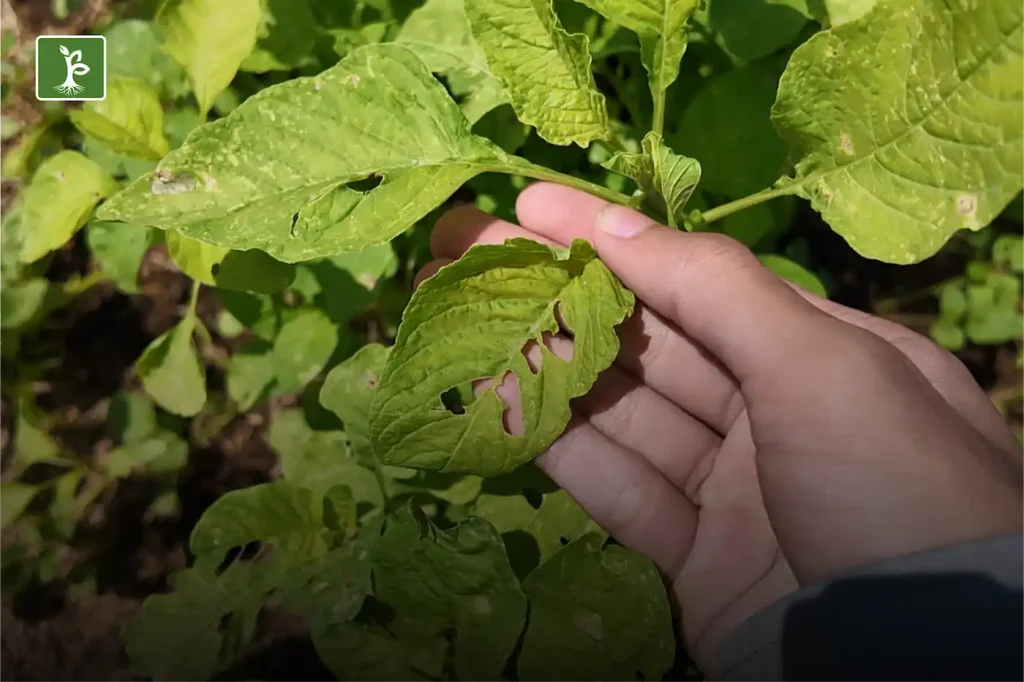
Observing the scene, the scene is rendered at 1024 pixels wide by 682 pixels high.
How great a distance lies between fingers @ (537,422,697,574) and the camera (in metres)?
1.07

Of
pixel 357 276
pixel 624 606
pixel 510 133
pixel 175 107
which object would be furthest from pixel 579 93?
pixel 175 107

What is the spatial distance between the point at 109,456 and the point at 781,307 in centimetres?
107

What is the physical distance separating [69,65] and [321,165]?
0.56 metres

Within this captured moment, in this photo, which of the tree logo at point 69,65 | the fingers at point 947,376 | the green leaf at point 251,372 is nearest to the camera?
the fingers at point 947,376

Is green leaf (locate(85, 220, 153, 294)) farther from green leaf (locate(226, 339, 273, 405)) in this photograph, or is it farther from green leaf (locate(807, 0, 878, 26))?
green leaf (locate(807, 0, 878, 26))

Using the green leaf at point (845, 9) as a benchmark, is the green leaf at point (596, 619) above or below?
below

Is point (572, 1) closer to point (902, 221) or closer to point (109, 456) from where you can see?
point (902, 221)

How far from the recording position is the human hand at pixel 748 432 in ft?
2.53

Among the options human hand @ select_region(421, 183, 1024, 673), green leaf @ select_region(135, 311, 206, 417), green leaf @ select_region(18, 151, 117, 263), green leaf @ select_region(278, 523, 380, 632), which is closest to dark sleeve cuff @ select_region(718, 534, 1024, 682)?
human hand @ select_region(421, 183, 1024, 673)

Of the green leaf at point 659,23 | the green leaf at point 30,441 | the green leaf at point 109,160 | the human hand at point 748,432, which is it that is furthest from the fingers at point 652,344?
the green leaf at point 30,441

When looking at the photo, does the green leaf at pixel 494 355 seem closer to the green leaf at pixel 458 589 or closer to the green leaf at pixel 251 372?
the green leaf at pixel 458 589

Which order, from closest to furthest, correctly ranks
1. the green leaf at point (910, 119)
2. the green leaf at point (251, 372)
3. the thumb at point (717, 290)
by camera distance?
the green leaf at point (910, 119), the thumb at point (717, 290), the green leaf at point (251, 372)

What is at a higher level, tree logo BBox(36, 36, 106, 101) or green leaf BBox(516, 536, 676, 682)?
tree logo BBox(36, 36, 106, 101)

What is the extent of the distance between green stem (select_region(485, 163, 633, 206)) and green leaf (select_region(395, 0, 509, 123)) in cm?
18
